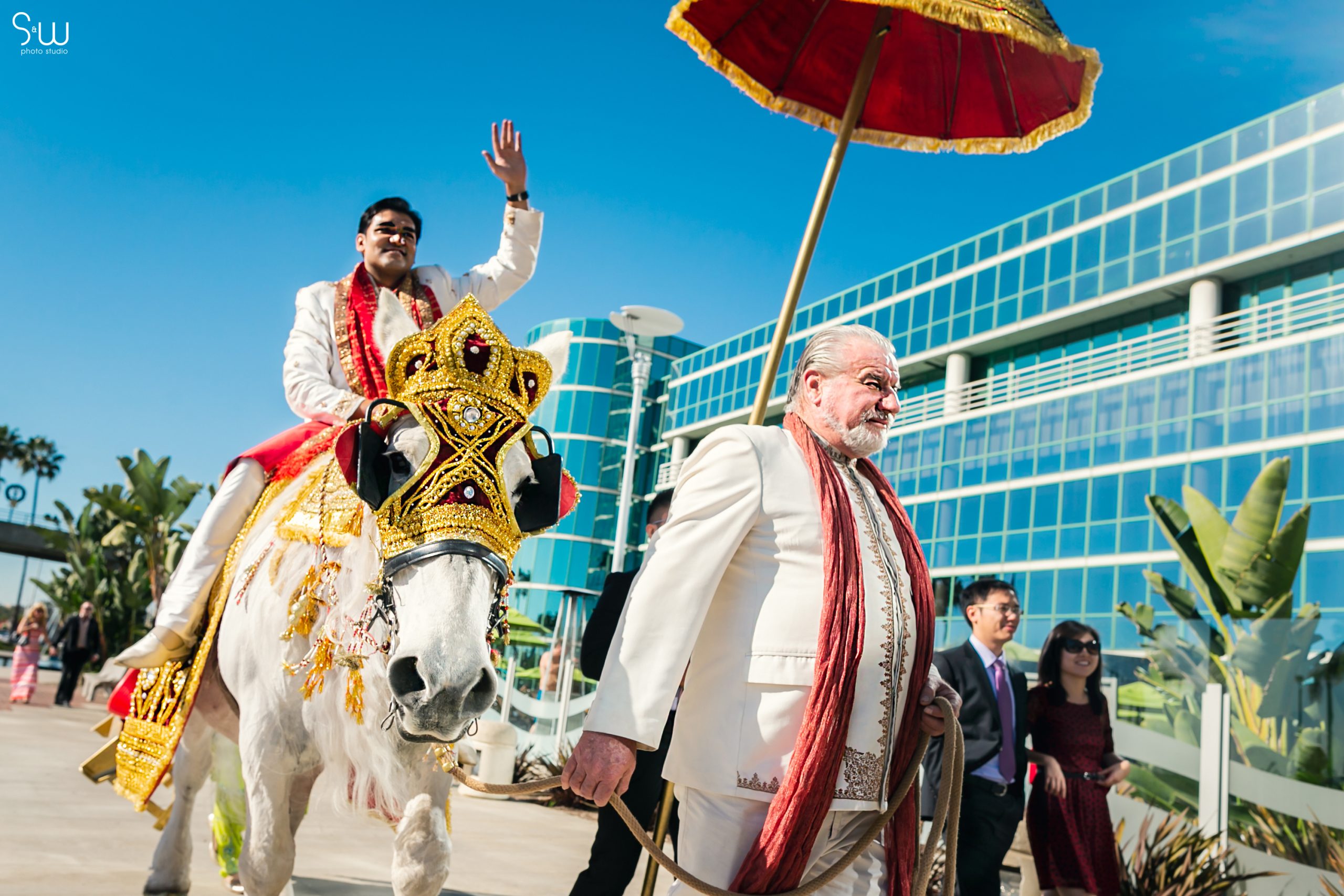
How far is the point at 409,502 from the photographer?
2736 millimetres

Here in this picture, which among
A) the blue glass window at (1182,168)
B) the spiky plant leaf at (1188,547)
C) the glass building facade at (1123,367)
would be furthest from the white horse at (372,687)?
the blue glass window at (1182,168)

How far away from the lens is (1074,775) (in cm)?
607

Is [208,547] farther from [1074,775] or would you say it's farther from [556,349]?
[1074,775]

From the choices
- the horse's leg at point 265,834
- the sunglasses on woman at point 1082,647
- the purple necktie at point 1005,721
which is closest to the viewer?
the horse's leg at point 265,834

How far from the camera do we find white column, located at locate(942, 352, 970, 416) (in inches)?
1357

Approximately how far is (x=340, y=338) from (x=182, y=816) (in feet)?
8.34

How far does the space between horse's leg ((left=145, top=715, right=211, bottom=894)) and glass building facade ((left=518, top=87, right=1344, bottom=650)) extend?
1870cm

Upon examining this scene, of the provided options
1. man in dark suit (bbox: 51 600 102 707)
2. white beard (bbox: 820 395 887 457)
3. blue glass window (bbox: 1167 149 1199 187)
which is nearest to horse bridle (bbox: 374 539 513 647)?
white beard (bbox: 820 395 887 457)

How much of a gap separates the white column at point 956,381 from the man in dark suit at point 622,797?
3114 cm

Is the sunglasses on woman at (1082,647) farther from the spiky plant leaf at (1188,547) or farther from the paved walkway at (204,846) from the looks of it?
the spiky plant leaf at (1188,547)

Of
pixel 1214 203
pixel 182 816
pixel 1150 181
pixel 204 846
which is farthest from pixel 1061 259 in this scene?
pixel 182 816

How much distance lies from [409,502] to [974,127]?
8.69 feet

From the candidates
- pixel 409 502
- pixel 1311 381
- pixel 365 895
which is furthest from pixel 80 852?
pixel 1311 381

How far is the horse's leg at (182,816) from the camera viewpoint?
4691mm
